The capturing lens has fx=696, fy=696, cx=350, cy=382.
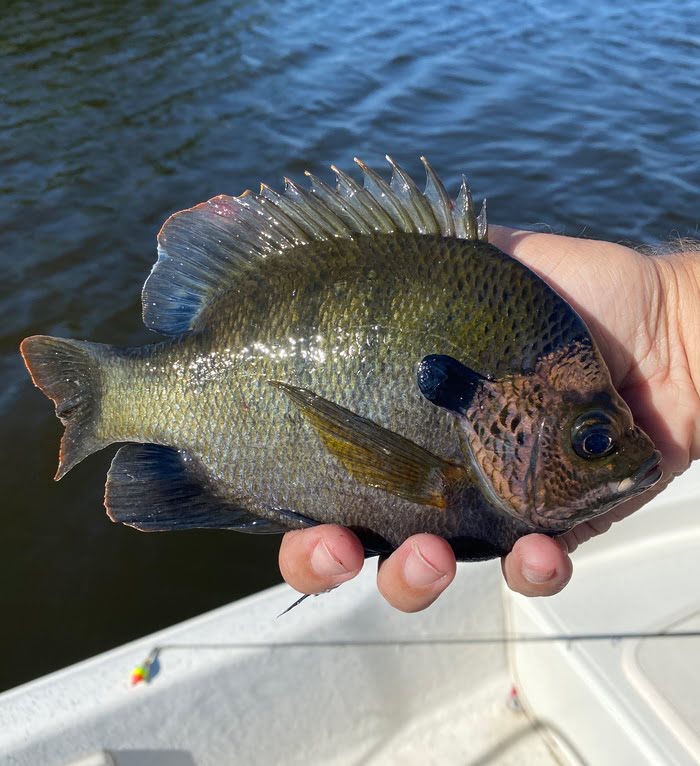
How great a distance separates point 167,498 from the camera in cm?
196

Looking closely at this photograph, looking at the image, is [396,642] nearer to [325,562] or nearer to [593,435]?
[325,562]

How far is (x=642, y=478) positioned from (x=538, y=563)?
0.36m

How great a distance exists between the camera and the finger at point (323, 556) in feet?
6.19

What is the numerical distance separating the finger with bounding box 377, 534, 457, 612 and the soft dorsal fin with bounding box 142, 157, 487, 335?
0.84 meters

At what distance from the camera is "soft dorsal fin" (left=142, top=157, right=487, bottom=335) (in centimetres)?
192

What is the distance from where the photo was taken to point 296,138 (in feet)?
32.0

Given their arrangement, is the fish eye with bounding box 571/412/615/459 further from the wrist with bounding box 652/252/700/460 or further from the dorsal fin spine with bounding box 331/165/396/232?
the wrist with bounding box 652/252/700/460

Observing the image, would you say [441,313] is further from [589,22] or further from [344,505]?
[589,22]

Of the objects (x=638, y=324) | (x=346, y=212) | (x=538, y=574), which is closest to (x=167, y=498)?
(x=346, y=212)

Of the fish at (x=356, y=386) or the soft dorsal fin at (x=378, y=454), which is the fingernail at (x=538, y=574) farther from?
the soft dorsal fin at (x=378, y=454)

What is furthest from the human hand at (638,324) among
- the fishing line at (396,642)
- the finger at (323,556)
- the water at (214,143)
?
the water at (214,143)

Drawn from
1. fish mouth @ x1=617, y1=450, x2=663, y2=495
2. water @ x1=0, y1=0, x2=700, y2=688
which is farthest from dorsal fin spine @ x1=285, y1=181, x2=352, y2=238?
water @ x1=0, y1=0, x2=700, y2=688

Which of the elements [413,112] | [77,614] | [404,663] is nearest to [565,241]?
[404,663]

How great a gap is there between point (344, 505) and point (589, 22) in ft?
48.6
